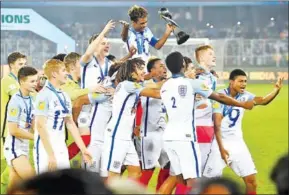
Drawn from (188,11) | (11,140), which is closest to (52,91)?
(11,140)

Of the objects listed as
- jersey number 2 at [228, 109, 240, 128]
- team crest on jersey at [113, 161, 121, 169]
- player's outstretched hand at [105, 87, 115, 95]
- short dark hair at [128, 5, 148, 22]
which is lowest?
team crest on jersey at [113, 161, 121, 169]

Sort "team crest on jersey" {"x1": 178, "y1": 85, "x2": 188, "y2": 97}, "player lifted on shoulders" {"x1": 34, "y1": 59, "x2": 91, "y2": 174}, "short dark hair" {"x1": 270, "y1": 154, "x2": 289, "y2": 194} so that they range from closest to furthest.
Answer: "short dark hair" {"x1": 270, "y1": 154, "x2": 289, "y2": 194}
"player lifted on shoulders" {"x1": 34, "y1": 59, "x2": 91, "y2": 174}
"team crest on jersey" {"x1": 178, "y1": 85, "x2": 188, "y2": 97}

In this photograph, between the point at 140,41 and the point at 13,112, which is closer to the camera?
the point at 13,112

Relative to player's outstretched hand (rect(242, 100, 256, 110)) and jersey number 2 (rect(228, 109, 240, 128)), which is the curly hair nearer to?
player's outstretched hand (rect(242, 100, 256, 110))

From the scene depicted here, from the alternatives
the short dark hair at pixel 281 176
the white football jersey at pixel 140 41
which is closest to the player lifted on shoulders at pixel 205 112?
the white football jersey at pixel 140 41

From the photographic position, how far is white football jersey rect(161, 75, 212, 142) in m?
8.88

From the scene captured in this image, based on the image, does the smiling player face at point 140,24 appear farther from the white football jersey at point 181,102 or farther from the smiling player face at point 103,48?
the white football jersey at point 181,102

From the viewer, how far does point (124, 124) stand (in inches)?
371

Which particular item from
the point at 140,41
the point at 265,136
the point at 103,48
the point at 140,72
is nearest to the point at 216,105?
the point at 140,72

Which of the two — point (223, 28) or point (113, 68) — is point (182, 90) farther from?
point (223, 28)

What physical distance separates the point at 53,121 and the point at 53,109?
10 cm

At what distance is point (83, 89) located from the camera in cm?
988

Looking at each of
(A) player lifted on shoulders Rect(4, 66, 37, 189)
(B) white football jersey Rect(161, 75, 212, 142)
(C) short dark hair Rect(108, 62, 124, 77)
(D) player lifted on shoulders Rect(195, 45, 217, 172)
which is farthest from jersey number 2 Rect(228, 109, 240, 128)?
(A) player lifted on shoulders Rect(4, 66, 37, 189)

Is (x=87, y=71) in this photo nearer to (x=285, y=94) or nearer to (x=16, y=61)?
(x=16, y=61)
